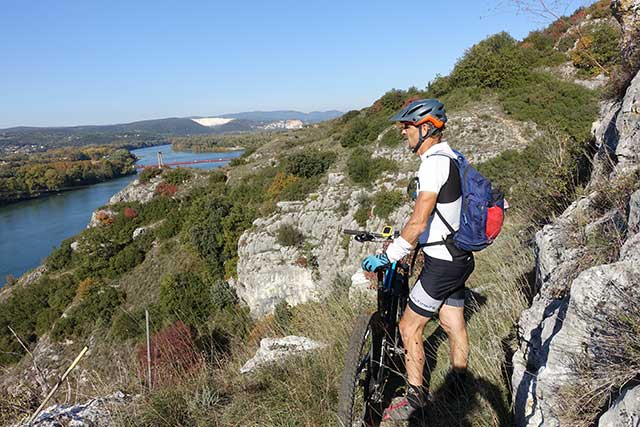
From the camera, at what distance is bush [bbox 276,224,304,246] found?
1335cm

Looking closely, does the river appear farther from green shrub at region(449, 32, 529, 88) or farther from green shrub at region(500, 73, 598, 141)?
green shrub at region(500, 73, 598, 141)

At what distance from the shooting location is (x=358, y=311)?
3543 mm

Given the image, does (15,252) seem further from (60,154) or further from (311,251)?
(60,154)

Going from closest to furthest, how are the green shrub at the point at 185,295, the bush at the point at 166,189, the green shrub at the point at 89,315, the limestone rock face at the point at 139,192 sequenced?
the green shrub at the point at 185,295
the green shrub at the point at 89,315
the bush at the point at 166,189
the limestone rock face at the point at 139,192

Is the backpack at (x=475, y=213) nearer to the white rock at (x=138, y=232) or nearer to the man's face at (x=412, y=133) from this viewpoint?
the man's face at (x=412, y=133)

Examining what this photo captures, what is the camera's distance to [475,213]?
6.03 feet

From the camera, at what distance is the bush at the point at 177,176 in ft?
102

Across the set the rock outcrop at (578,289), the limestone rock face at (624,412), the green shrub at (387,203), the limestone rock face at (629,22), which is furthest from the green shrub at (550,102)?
the limestone rock face at (624,412)

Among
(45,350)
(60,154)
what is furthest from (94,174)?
(45,350)

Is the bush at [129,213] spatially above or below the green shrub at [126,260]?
above

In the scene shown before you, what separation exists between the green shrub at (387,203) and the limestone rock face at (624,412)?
10527 mm

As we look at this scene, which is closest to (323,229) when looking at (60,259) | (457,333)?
(457,333)

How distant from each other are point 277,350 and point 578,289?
2.30m

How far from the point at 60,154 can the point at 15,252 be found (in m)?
65.9
